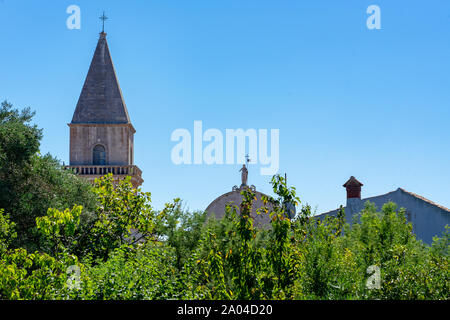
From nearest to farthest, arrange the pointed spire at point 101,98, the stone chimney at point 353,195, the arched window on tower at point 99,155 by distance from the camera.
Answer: the stone chimney at point 353,195 → the arched window on tower at point 99,155 → the pointed spire at point 101,98

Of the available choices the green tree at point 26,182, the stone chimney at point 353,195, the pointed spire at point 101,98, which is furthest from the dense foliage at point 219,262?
the pointed spire at point 101,98

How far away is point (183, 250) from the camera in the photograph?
11.4 meters

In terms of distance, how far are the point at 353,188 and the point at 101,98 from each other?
29.7 meters

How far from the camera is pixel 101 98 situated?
52.0 meters

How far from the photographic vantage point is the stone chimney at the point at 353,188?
2884 centimetres

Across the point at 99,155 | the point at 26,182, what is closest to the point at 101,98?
the point at 99,155

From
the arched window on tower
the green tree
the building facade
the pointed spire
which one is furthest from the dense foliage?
the pointed spire

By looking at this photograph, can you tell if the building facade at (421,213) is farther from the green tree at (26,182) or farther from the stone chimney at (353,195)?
the green tree at (26,182)

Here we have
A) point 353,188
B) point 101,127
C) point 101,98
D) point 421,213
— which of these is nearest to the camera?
point 421,213

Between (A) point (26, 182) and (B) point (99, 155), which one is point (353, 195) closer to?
(A) point (26, 182)

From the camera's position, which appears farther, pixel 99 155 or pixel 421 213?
pixel 99 155

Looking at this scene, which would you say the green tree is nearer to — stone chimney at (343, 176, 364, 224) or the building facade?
the building facade

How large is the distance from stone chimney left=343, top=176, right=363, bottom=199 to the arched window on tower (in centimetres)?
2785
